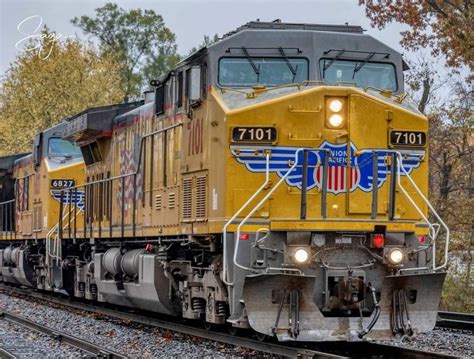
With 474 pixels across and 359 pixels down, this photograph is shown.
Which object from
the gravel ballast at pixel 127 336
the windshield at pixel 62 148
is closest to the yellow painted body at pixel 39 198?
the windshield at pixel 62 148

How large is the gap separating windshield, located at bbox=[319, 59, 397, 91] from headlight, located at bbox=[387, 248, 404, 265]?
2.01 metres

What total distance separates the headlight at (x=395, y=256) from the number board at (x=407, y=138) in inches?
→ 47.2

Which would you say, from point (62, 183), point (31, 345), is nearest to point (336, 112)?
point (31, 345)

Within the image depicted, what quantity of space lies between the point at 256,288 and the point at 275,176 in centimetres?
137

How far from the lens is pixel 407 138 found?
33.4 ft

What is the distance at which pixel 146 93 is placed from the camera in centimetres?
1509

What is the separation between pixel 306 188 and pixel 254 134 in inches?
32.0

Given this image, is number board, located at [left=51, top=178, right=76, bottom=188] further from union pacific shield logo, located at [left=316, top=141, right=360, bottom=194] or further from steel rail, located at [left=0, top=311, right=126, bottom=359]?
union pacific shield logo, located at [left=316, top=141, right=360, bottom=194]

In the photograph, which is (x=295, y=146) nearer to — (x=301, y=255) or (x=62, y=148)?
(x=301, y=255)

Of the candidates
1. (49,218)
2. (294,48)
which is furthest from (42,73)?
(294,48)

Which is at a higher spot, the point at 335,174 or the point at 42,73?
the point at 42,73

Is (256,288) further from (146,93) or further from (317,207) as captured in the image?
(146,93)

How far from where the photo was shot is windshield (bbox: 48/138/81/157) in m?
20.3

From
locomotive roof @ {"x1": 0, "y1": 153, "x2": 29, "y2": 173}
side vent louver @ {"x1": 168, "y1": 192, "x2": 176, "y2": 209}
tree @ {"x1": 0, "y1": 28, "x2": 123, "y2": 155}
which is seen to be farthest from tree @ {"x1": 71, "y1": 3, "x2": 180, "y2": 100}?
side vent louver @ {"x1": 168, "y1": 192, "x2": 176, "y2": 209}
